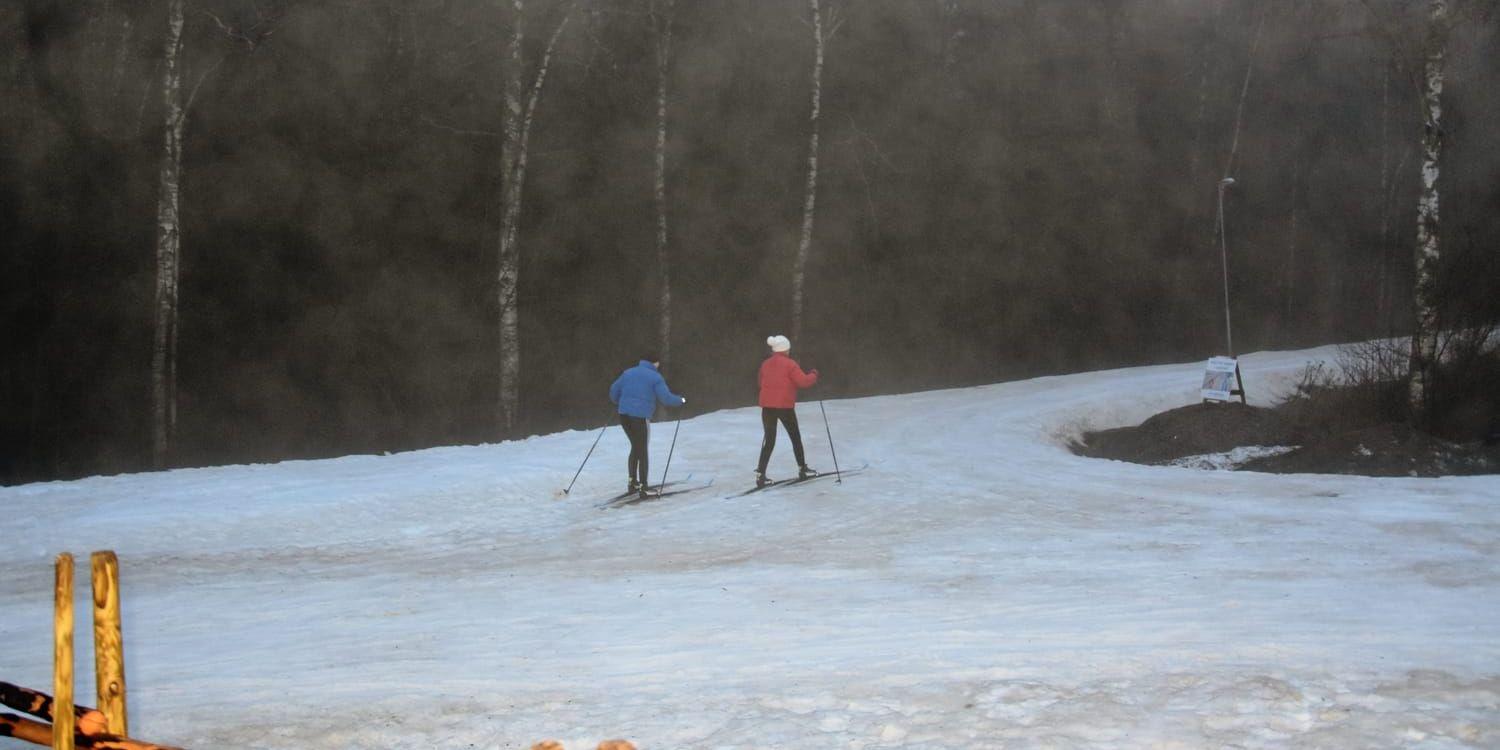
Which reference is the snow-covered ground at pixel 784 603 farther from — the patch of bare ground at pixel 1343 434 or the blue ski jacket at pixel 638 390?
the patch of bare ground at pixel 1343 434

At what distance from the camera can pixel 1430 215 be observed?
16.4m

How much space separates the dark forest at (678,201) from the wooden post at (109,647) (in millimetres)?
17199

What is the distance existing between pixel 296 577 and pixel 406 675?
402 centimetres

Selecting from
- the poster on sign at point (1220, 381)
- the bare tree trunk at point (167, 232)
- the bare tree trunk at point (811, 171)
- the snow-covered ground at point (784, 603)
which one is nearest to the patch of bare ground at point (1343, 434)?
the poster on sign at point (1220, 381)

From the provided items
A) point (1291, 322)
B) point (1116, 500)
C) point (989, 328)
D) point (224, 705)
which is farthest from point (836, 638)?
point (1291, 322)

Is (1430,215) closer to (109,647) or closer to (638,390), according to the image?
(638,390)

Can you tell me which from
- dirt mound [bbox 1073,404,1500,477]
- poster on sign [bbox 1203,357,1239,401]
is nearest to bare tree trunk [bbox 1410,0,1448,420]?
dirt mound [bbox 1073,404,1500,477]

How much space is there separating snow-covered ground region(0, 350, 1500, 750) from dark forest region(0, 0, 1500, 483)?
7.46m

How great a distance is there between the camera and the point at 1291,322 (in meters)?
41.3

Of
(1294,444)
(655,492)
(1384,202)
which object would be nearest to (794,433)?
(655,492)

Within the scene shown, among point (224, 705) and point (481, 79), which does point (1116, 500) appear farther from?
point (481, 79)

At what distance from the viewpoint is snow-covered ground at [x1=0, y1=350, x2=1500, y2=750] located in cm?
635

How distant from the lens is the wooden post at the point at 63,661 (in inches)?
158

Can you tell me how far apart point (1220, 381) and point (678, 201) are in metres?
16.3
